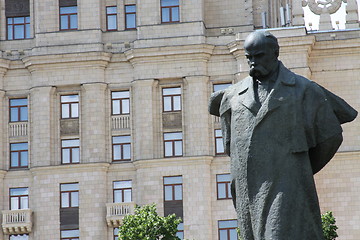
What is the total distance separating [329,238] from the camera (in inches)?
1735

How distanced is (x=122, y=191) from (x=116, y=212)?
1655mm

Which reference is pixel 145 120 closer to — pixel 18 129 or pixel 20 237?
pixel 18 129

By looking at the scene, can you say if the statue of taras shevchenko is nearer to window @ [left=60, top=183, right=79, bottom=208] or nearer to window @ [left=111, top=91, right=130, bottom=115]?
window @ [left=60, top=183, right=79, bottom=208]

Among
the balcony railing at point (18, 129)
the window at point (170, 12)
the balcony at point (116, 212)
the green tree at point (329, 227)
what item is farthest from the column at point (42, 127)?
the green tree at point (329, 227)

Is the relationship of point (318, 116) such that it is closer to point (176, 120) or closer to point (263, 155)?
point (263, 155)

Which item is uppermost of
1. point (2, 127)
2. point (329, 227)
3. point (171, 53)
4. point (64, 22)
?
point (64, 22)

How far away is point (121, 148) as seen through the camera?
57906mm

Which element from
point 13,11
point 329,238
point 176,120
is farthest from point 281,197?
point 13,11

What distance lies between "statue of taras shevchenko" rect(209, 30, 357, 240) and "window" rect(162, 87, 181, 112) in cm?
4759

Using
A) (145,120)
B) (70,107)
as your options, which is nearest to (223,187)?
(145,120)

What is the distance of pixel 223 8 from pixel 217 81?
3.82 meters

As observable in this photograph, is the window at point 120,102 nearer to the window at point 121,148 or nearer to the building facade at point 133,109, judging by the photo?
the building facade at point 133,109

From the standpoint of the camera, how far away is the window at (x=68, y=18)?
58.7 m

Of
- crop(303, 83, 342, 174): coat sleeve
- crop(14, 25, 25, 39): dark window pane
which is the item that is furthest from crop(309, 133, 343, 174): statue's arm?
crop(14, 25, 25, 39): dark window pane
